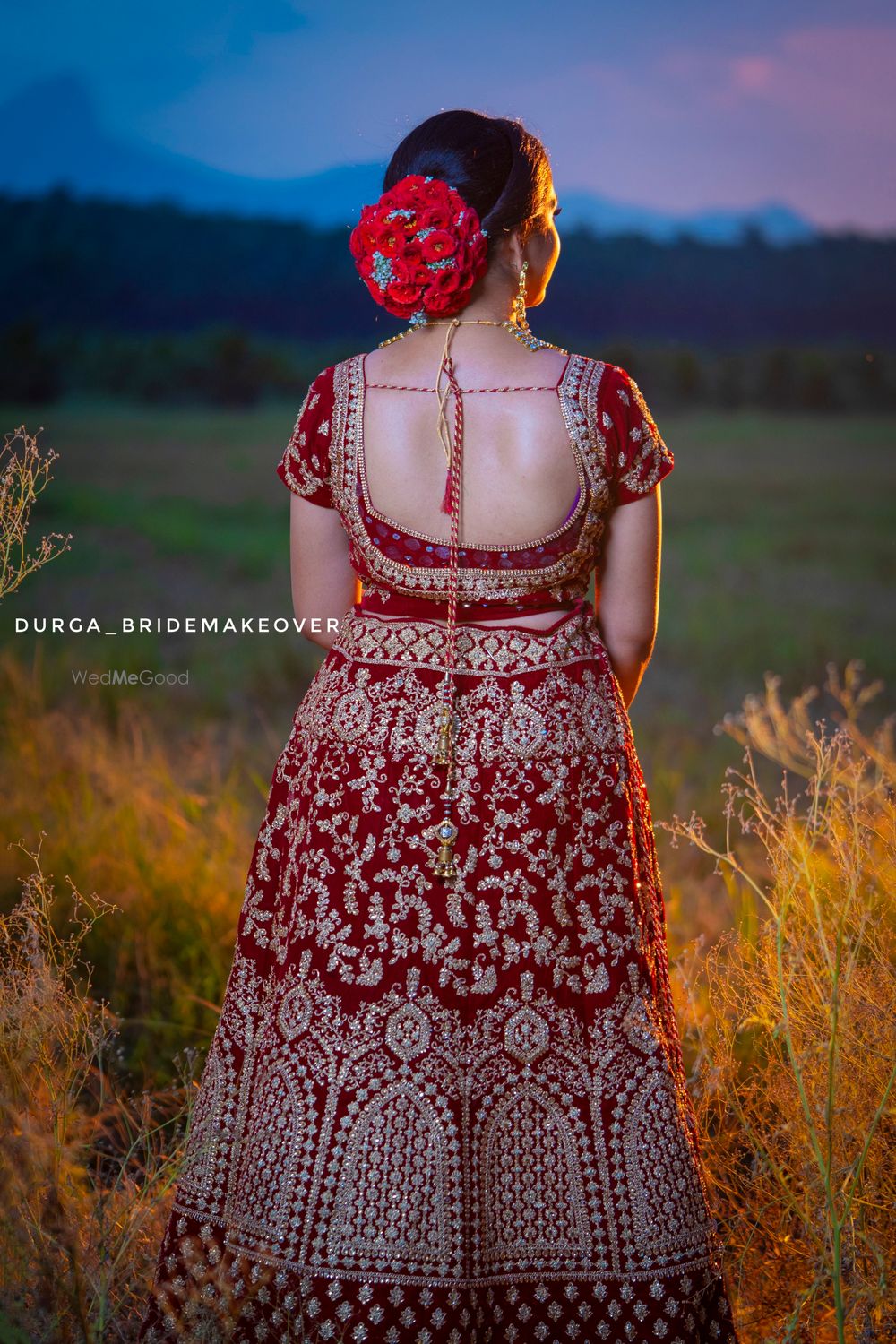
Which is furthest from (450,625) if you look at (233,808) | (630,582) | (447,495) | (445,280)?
(233,808)

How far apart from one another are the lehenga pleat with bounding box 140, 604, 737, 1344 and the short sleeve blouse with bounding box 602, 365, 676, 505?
206mm

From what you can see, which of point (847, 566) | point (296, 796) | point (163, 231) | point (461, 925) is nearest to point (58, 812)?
point (296, 796)

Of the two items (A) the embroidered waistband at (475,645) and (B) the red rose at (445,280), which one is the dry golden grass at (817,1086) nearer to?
(A) the embroidered waistband at (475,645)

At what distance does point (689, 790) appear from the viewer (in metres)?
4.71

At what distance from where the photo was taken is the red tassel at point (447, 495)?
67.6 inches

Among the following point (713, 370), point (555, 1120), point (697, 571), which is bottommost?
point (555, 1120)

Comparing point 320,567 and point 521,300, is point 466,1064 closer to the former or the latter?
point 320,567

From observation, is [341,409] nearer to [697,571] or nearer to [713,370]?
[697,571]

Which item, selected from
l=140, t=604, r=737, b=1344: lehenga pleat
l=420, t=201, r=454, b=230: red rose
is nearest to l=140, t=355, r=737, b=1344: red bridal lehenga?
l=140, t=604, r=737, b=1344: lehenga pleat

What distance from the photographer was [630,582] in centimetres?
185

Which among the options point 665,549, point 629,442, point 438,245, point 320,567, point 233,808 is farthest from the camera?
point 665,549

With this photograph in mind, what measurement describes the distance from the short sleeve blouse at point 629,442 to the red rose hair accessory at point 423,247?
244mm

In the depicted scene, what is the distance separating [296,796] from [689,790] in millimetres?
3045

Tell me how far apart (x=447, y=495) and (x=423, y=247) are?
1.05ft
